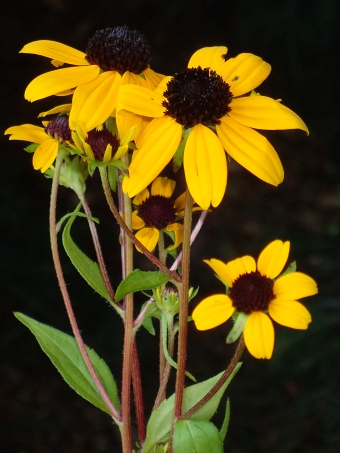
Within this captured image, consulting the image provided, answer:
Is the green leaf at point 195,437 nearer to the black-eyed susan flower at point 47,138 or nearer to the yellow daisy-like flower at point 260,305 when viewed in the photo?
A: the yellow daisy-like flower at point 260,305

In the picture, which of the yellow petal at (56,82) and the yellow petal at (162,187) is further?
the yellow petal at (162,187)

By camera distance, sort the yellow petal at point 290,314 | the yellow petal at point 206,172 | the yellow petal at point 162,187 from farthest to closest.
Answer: the yellow petal at point 162,187, the yellow petal at point 290,314, the yellow petal at point 206,172

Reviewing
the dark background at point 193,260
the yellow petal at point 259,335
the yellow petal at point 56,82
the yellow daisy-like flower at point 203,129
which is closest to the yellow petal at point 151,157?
the yellow daisy-like flower at point 203,129

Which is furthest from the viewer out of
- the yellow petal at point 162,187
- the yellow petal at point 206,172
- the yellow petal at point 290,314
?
the yellow petal at point 162,187

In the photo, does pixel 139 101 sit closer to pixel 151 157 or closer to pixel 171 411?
pixel 151 157

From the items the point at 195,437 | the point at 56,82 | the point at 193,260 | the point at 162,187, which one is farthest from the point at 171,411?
the point at 193,260

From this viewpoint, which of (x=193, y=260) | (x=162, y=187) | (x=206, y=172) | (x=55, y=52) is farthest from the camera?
(x=193, y=260)

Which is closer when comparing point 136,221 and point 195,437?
point 195,437
